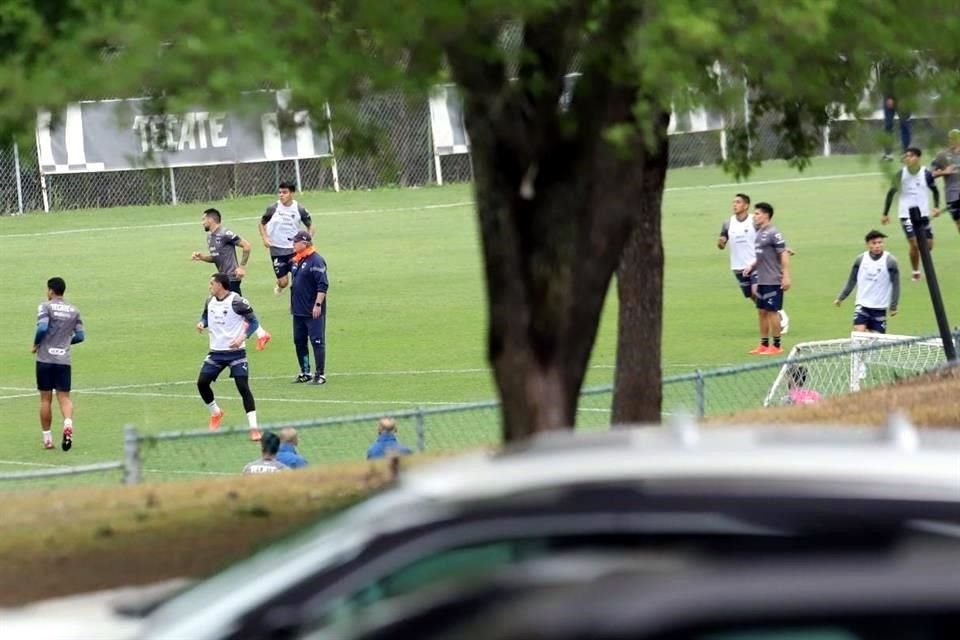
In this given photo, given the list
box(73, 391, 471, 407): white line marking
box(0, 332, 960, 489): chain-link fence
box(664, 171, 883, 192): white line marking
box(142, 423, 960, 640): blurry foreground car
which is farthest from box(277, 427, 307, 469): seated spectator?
box(664, 171, 883, 192): white line marking

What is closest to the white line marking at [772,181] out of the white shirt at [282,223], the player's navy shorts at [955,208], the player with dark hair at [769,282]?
the player's navy shorts at [955,208]

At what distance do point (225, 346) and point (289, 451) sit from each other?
4724 mm

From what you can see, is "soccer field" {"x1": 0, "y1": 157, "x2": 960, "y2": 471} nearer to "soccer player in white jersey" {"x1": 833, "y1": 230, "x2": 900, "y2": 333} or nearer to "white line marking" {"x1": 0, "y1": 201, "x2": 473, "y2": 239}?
"white line marking" {"x1": 0, "y1": 201, "x2": 473, "y2": 239}

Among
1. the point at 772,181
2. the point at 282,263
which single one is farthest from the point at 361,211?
the point at 282,263

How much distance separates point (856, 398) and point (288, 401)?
807 centimetres

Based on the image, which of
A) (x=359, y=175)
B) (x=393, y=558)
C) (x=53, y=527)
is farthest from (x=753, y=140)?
(x=359, y=175)

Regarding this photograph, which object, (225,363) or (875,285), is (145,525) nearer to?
(225,363)

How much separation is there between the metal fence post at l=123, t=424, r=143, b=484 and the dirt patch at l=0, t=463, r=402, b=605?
0.19 m

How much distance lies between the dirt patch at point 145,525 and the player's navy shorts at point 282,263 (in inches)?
647

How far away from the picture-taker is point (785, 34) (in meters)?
6.84

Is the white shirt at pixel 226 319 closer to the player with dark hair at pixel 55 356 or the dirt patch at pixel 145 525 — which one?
the player with dark hair at pixel 55 356

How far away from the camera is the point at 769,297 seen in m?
22.9

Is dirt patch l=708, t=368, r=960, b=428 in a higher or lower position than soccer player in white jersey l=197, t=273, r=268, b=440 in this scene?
lower

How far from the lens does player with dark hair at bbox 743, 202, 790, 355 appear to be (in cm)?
2289
